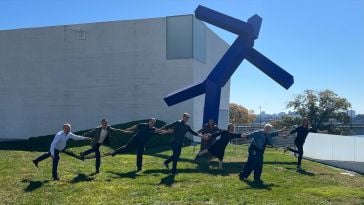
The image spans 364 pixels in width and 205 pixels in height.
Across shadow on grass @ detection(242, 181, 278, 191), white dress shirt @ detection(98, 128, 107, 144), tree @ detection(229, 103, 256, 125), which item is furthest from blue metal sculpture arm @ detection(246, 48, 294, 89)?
tree @ detection(229, 103, 256, 125)

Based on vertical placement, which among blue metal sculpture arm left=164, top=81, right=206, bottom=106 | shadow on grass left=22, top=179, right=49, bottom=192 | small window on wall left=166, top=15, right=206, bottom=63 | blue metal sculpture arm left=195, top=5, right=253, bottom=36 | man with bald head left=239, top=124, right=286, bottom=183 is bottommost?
shadow on grass left=22, top=179, right=49, bottom=192

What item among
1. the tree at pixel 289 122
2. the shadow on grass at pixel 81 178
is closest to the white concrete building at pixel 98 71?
the shadow on grass at pixel 81 178

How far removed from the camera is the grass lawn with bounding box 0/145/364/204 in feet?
33.9

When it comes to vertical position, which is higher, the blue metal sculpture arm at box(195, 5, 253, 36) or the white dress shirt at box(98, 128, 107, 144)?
the blue metal sculpture arm at box(195, 5, 253, 36)

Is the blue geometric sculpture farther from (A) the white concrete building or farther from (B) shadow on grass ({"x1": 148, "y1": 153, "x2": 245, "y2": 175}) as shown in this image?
(A) the white concrete building

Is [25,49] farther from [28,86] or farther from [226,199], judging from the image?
[226,199]

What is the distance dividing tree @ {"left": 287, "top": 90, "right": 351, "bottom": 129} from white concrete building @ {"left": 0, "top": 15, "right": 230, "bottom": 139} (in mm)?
21925

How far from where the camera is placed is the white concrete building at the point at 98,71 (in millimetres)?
31281

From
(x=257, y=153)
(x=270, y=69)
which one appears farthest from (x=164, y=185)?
(x=270, y=69)

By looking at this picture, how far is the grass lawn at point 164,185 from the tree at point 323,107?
3811cm

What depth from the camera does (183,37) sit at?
3089 cm

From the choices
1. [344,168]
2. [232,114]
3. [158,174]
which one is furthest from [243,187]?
[232,114]

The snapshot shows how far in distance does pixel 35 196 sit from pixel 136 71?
21993 millimetres

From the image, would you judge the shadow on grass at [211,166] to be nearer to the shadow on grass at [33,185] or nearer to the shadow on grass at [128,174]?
the shadow on grass at [128,174]
